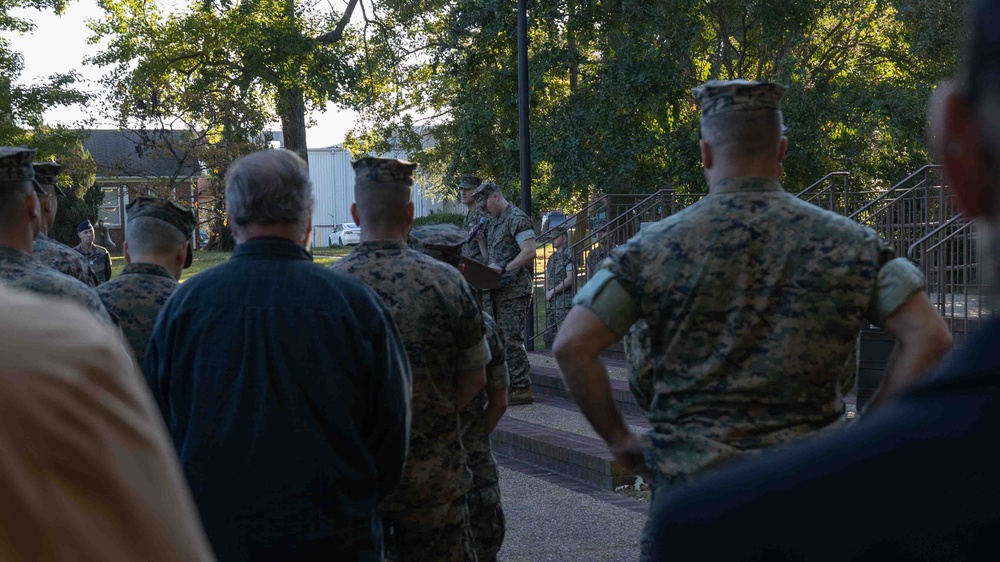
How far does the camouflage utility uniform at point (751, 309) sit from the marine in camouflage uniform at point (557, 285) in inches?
449

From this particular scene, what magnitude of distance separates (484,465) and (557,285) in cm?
1032

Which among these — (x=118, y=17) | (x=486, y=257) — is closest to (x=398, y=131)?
(x=118, y=17)

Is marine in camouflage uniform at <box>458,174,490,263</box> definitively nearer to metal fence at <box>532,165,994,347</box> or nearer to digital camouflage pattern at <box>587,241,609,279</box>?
metal fence at <box>532,165,994,347</box>

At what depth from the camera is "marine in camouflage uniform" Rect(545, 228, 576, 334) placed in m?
15.1

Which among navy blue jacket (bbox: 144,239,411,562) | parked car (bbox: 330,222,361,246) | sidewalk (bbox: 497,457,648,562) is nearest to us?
navy blue jacket (bbox: 144,239,411,562)

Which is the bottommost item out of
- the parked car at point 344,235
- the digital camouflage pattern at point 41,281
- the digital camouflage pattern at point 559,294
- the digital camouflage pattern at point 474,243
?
the parked car at point 344,235

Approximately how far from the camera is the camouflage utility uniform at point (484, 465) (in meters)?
4.76

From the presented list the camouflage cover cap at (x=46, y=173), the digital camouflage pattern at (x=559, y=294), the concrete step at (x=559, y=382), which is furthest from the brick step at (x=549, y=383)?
the camouflage cover cap at (x=46, y=173)

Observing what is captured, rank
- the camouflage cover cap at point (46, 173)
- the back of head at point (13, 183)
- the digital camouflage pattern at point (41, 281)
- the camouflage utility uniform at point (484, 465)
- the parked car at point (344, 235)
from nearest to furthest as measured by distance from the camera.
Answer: the digital camouflage pattern at point (41, 281) → the back of head at point (13, 183) → the camouflage utility uniform at point (484, 465) → the camouflage cover cap at point (46, 173) → the parked car at point (344, 235)

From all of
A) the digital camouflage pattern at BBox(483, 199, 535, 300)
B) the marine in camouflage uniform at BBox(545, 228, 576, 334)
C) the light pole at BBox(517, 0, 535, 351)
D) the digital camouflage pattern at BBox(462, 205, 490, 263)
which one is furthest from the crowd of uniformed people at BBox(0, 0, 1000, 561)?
the light pole at BBox(517, 0, 535, 351)

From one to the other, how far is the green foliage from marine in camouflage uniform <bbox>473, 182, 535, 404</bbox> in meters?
8.53

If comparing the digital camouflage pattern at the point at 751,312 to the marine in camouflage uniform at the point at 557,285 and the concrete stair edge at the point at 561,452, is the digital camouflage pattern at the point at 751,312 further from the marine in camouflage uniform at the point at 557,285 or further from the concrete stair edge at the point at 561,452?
the marine in camouflage uniform at the point at 557,285

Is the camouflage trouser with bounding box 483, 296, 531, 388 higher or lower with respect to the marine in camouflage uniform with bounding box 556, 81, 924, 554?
lower

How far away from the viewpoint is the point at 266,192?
11.3 feet
